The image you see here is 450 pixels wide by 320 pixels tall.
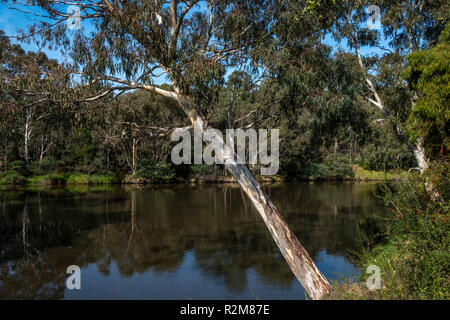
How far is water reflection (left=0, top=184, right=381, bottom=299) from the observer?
4895mm

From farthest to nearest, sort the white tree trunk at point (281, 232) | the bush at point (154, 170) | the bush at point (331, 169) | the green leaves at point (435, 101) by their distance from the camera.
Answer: the bush at point (331, 169), the bush at point (154, 170), the green leaves at point (435, 101), the white tree trunk at point (281, 232)

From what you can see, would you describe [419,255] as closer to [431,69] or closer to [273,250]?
[431,69]

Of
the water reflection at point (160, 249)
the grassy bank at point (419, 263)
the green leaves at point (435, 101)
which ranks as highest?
the green leaves at point (435, 101)

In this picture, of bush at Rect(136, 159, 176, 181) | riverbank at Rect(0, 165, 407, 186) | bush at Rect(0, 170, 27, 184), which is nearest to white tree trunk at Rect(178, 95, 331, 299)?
bush at Rect(136, 159, 176, 181)

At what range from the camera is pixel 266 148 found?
2127cm

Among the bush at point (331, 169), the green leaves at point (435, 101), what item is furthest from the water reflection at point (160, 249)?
the bush at point (331, 169)

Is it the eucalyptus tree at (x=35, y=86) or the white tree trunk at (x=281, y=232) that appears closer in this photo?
the white tree trunk at (x=281, y=232)

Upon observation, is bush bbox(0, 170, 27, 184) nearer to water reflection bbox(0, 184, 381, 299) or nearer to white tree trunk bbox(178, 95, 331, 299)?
water reflection bbox(0, 184, 381, 299)

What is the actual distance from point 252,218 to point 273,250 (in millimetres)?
3429

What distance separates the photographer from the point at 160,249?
6852mm

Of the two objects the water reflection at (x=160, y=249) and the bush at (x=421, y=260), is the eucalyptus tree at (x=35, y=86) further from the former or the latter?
the bush at (x=421, y=260)

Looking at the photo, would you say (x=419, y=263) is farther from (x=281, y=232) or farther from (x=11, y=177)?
(x=11, y=177)

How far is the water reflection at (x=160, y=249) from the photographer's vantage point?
4895 millimetres

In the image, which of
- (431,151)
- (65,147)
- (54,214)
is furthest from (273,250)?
(65,147)
